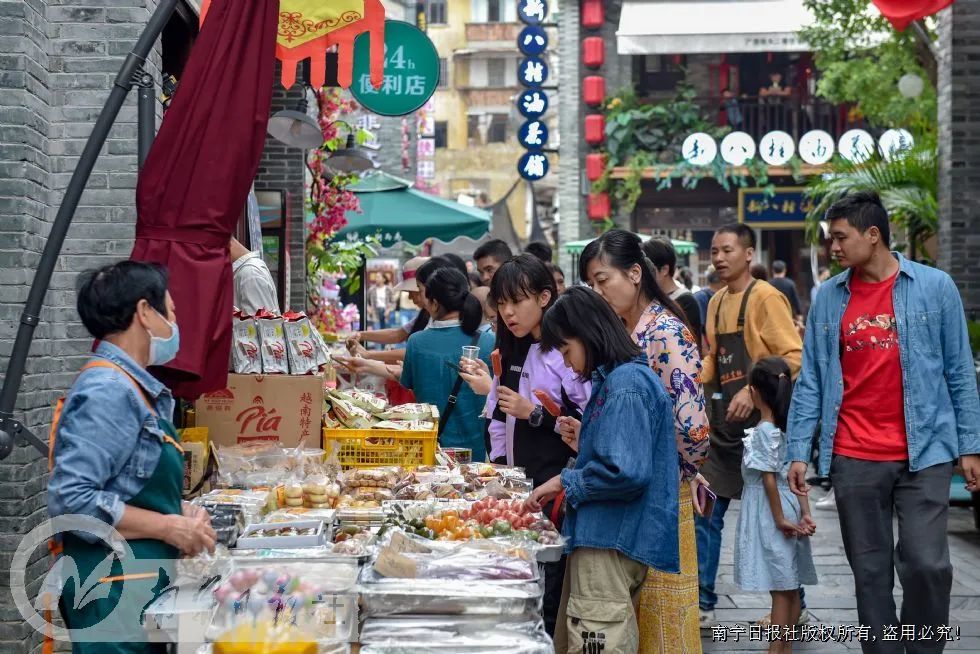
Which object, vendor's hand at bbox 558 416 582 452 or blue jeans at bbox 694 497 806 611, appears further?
blue jeans at bbox 694 497 806 611

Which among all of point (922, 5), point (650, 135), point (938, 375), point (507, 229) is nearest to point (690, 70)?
point (650, 135)

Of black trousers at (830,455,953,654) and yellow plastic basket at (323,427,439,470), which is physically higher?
yellow plastic basket at (323,427,439,470)

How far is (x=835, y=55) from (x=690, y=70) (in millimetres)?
8839

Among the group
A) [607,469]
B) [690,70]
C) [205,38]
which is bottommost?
[607,469]

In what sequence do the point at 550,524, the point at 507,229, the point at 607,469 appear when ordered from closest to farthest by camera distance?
the point at 607,469 < the point at 550,524 < the point at 507,229

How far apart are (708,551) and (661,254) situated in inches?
71.7

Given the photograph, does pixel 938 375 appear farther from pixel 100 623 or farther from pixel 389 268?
pixel 389 268

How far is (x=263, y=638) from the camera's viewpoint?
10.4 ft

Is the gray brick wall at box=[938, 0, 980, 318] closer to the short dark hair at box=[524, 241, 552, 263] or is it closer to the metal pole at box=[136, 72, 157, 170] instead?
the short dark hair at box=[524, 241, 552, 263]

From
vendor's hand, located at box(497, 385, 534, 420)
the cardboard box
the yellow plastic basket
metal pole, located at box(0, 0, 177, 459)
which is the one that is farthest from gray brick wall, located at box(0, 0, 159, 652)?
vendor's hand, located at box(497, 385, 534, 420)

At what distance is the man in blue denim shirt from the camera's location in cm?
493

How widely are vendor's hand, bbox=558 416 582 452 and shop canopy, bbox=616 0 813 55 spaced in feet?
67.3

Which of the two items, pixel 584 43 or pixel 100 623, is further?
pixel 584 43

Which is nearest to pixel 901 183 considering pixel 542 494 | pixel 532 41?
pixel 542 494
